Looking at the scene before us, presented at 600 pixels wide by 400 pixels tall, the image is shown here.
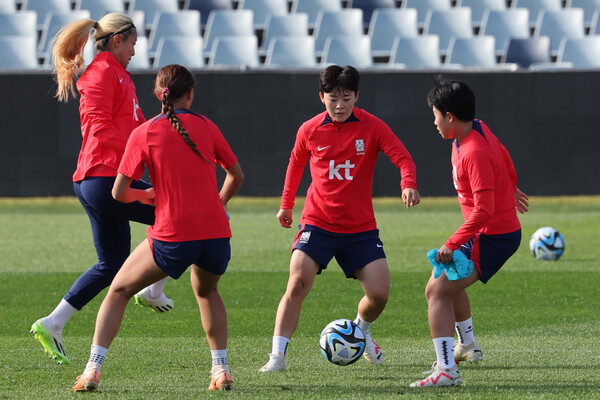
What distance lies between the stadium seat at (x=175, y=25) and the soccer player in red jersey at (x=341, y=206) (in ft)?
51.4

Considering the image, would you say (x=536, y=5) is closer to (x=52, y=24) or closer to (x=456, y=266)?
(x=52, y=24)

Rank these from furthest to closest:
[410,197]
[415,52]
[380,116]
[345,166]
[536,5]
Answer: [536,5]
[415,52]
[380,116]
[345,166]
[410,197]

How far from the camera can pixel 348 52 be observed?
2006 centimetres

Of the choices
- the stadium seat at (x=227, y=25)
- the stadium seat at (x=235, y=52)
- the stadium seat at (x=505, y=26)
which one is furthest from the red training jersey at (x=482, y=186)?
the stadium seat at (x=505, y=26)

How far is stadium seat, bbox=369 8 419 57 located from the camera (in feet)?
69.3

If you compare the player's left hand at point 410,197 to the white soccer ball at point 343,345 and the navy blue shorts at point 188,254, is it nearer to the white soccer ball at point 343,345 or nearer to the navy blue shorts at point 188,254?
the white soccer ball at point 343,345

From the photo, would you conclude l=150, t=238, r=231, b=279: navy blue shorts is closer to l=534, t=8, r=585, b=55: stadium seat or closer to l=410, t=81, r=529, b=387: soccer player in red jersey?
l=410, t=81, r=529, b=387: soccer player in red jersey

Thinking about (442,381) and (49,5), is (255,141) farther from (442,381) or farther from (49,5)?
(442,381)

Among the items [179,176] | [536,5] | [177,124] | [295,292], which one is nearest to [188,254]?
[179,176]

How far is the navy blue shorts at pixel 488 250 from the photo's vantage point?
544 cm

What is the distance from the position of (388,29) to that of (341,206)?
52.1ft

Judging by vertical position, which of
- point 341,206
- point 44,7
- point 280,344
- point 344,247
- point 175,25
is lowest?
point 44,7

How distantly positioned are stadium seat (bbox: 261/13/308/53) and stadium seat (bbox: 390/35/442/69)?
2062 mm

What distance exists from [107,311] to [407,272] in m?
6.34
